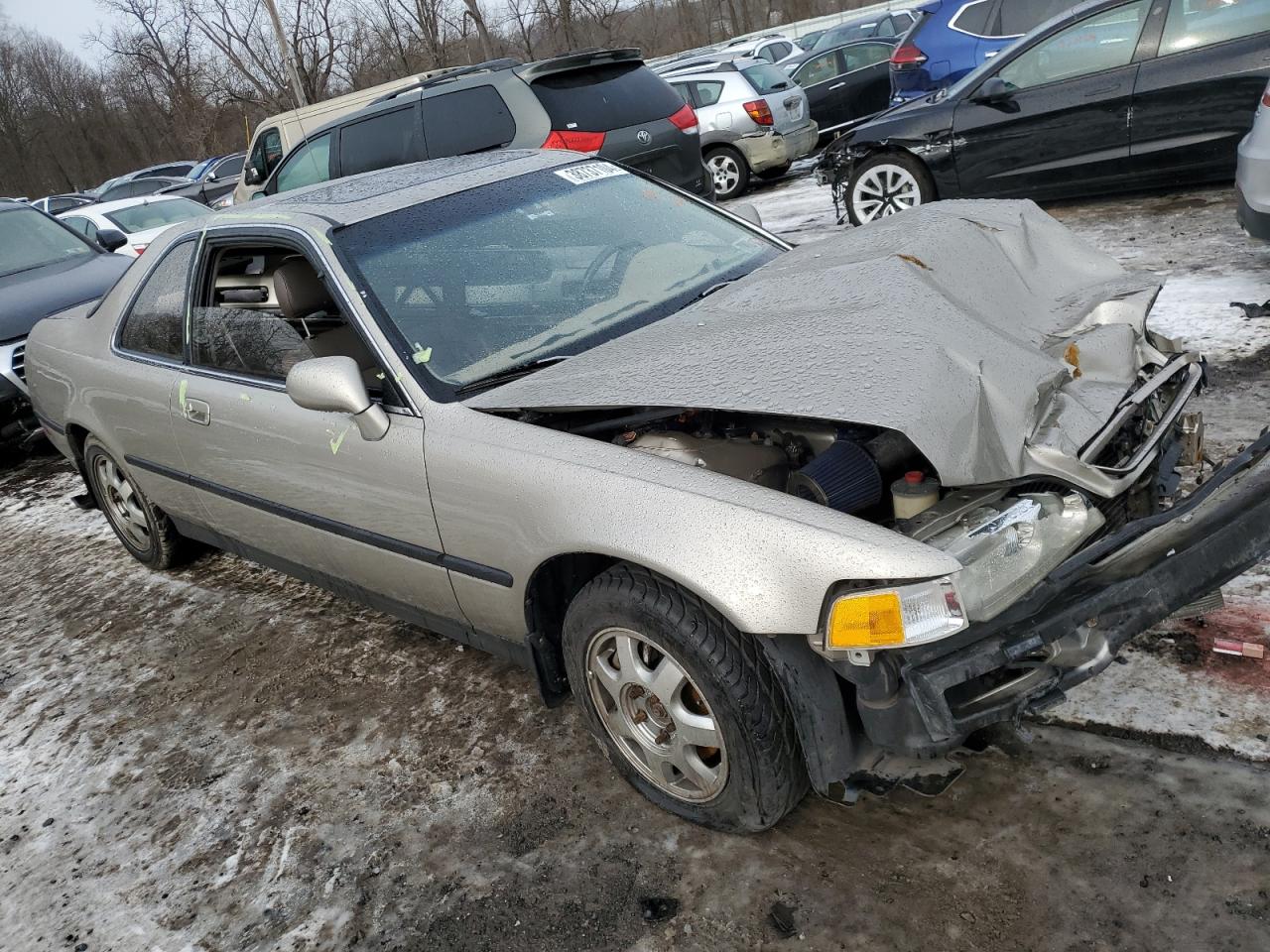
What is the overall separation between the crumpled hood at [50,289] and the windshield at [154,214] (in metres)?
5.34

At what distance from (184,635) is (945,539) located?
3.34 metres

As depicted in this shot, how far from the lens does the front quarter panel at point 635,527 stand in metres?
2.09

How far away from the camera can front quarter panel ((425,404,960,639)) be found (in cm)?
209

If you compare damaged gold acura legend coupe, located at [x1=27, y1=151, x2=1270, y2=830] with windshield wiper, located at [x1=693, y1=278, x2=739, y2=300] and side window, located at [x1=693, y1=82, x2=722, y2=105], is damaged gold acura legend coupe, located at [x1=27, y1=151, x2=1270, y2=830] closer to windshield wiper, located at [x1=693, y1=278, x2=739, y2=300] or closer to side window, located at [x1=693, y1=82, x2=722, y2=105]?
windshield wiper, located at [x1=693, y1=278, x2=739, y2=300]

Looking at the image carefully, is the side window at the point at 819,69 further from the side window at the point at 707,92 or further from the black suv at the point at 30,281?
the black suv at the point at 30,281

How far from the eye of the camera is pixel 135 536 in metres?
4.93

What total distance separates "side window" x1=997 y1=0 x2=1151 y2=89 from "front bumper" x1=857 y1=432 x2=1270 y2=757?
596 cm

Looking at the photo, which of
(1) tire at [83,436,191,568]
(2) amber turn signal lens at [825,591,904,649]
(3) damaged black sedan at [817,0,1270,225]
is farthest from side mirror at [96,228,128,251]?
(2) amber turn signal lens at [825,591,904,649]

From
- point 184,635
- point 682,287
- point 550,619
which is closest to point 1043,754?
point 550,619

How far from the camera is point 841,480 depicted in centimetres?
241

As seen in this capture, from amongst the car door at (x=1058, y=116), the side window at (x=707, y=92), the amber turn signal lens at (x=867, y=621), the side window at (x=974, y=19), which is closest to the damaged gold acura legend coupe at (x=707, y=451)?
the amber turn signal lens at (x=867, y=621)

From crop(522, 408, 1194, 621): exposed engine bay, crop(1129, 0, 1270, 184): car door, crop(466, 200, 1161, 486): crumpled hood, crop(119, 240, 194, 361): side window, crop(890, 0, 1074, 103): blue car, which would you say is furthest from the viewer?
crop(890, 0, 1074, 103): blue car

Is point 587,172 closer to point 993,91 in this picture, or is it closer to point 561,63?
point 561,63

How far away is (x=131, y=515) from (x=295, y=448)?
83.2 inches
